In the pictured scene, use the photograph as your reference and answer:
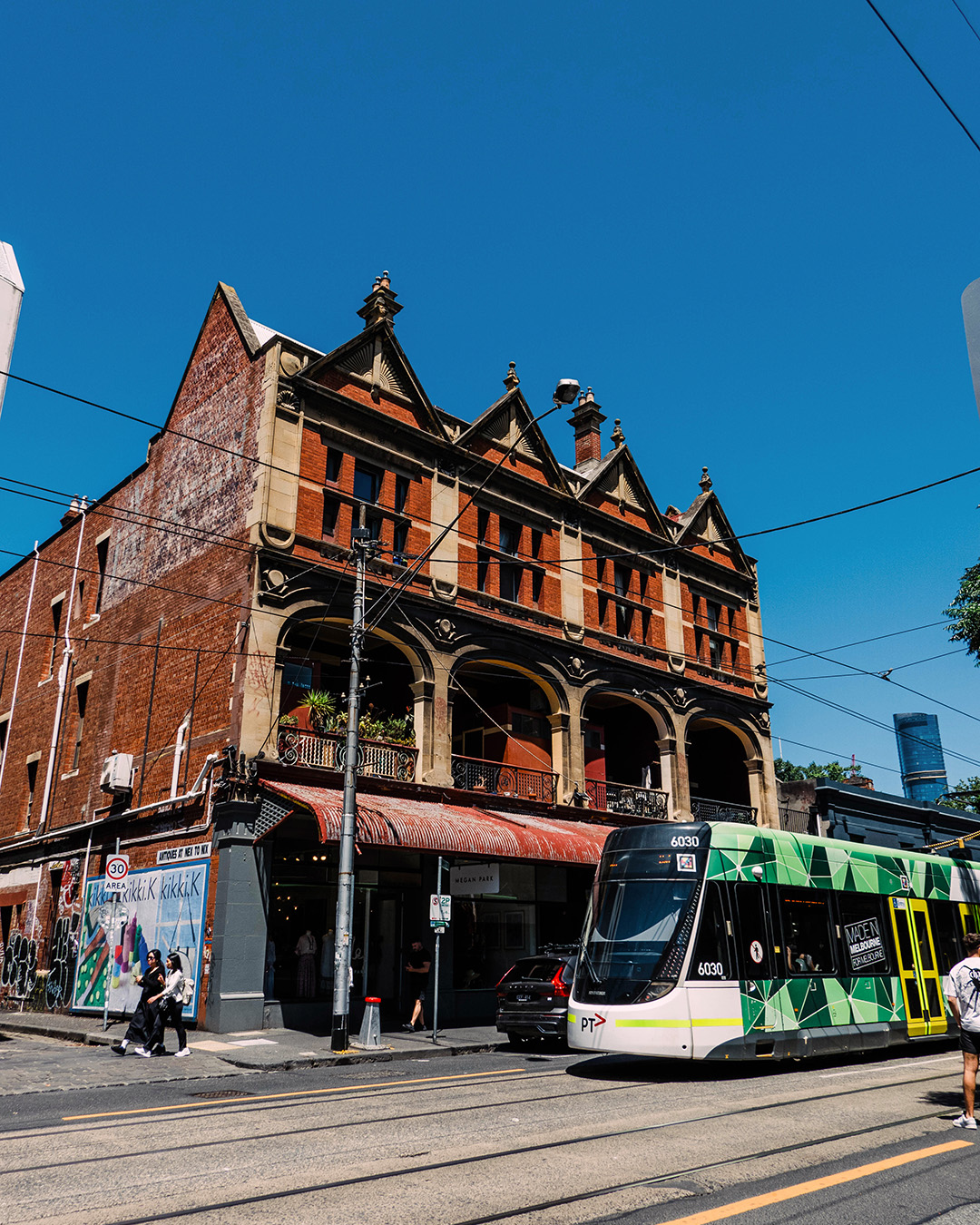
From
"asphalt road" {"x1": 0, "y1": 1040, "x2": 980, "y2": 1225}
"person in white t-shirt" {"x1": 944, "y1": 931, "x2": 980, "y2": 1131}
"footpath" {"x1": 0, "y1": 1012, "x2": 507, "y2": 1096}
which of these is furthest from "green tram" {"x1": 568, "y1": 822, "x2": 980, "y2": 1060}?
"footpath" {"x1": 0, "y1": 1012, "x2": 507, "y2": 1096}

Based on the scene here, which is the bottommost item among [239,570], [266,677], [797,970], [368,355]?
[797,970]

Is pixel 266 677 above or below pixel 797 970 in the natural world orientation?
above

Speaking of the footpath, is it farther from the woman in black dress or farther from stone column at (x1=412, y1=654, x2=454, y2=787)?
stone column at (x1=412, y1=654, x2=454, y2=787)

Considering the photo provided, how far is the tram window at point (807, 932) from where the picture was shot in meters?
13.3

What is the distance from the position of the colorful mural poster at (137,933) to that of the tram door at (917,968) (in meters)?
12.6

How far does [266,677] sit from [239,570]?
2637 mm

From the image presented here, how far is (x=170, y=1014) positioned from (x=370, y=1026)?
324 centimetres

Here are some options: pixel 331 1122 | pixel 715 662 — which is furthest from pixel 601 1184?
pixel 715 662

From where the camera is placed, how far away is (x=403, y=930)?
21.9 meters

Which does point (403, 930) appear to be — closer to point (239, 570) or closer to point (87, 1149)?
point (239, 570)

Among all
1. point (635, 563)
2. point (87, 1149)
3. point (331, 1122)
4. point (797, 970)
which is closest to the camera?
point (87, 1149)

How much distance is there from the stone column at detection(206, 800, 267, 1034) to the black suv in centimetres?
472

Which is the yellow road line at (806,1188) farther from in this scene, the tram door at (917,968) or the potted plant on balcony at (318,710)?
the potted plant on balcony at (318,710)

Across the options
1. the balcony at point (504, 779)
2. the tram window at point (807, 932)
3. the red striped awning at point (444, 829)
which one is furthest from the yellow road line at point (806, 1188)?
the balcony at point (504, 779)
